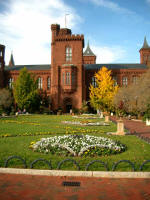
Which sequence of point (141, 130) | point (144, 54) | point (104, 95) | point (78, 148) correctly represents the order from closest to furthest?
point (78, 148) → point (141, 130) → point (104, 95) → point (144, 54)

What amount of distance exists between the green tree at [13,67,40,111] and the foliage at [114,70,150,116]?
18972 mm

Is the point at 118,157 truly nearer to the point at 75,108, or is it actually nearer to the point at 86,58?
the point at 75,108

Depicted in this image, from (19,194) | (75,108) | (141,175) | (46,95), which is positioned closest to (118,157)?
(141,175)

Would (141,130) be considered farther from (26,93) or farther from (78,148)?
(26,93)

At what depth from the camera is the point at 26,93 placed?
47.2 meters

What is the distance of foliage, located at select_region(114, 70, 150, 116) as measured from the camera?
86.4 feet

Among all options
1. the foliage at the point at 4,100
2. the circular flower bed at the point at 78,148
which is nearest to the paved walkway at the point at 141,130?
the circular flower bed at the point at 78,148

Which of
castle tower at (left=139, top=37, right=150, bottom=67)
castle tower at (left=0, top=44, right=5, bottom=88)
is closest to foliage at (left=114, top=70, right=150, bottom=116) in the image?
castle tower at (left=0, top=44, right=5, bottom=88)

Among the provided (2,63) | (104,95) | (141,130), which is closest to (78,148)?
(141,130)

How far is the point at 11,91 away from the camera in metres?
51.7

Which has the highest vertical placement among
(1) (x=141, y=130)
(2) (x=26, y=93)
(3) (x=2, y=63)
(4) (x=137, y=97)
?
(3) (x=2, y=63)

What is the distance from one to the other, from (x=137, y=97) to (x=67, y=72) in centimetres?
1969

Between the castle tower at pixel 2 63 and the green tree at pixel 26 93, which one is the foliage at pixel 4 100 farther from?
the castle tower at pixel 2 63

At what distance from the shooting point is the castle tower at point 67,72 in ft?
151
